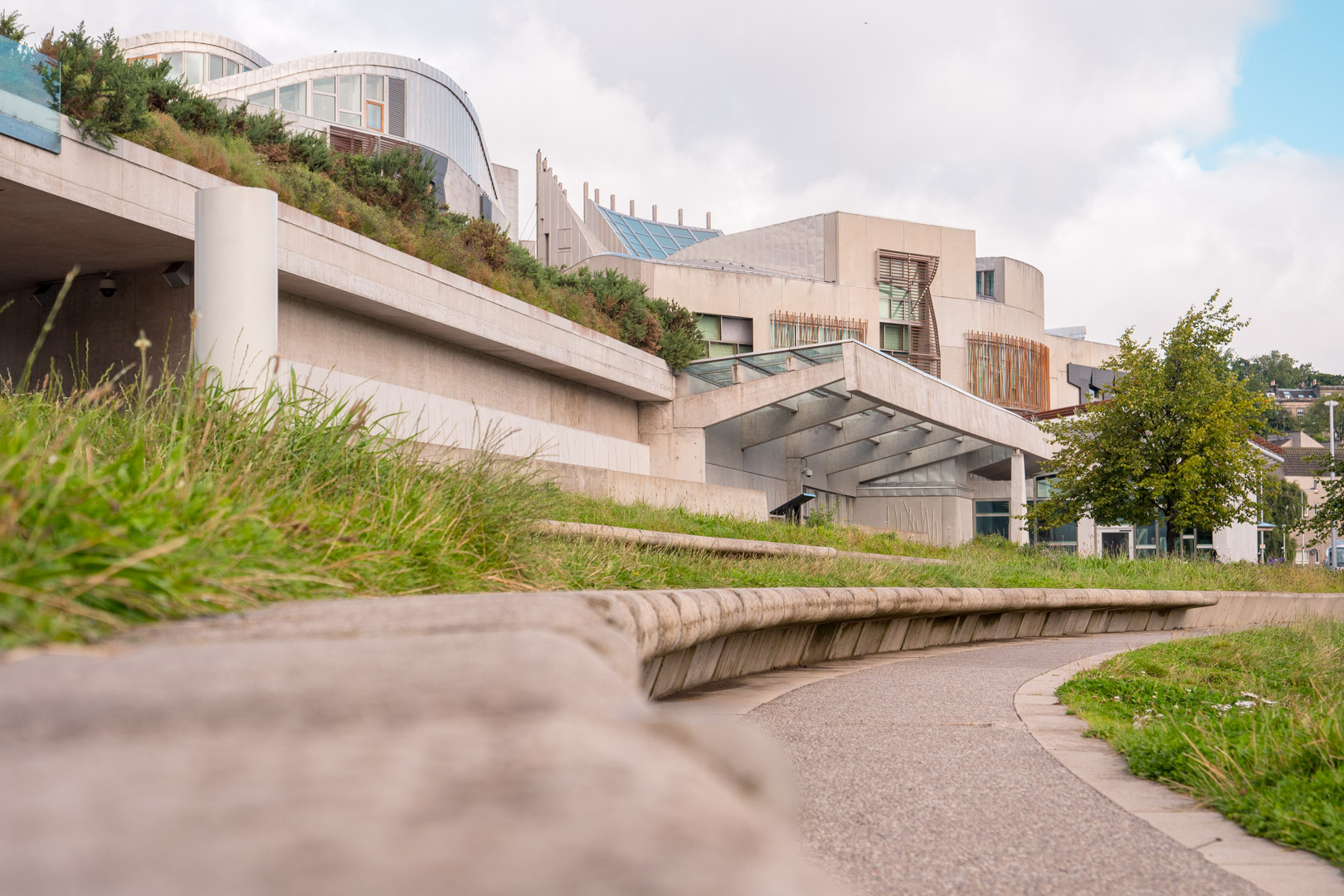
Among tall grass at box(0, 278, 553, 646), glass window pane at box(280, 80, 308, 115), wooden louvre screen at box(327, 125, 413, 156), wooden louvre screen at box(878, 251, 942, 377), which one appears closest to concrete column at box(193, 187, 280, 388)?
tall grass at box(0, 278, 553, 646)

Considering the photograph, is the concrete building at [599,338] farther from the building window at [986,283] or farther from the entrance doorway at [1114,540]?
the entrance doorway at [1114,540]

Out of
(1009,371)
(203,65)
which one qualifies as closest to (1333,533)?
(1009,371)

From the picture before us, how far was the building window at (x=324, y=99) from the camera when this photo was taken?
123 feet

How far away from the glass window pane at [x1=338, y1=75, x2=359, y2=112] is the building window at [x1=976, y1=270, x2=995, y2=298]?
28.3 m

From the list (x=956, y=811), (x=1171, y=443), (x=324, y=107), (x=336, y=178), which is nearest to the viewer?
(x=956, y=811)

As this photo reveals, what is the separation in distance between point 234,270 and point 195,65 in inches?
1642

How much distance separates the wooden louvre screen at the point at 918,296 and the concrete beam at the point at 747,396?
19.8 m

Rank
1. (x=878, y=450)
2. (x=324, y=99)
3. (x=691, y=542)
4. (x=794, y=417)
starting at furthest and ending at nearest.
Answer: (x=324, y=99), (x=878, y=450), (x=794, y=417), (x=691, y=542)

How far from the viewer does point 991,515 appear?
149 ft

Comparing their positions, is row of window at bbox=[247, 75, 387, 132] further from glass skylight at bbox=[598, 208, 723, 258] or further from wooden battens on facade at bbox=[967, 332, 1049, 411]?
wooden battens on facade at bbox=[967, 332, 1049, 411]

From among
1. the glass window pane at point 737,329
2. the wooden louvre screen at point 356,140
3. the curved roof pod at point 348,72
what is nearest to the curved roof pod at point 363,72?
the curved roof pod at point 348,72

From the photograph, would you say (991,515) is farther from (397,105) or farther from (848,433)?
(397,105)

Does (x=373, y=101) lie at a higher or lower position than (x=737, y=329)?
higher

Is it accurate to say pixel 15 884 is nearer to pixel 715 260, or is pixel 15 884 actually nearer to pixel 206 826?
pixel 206 826
